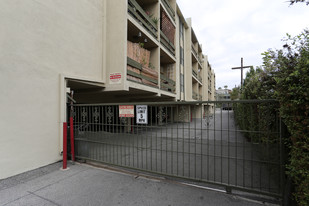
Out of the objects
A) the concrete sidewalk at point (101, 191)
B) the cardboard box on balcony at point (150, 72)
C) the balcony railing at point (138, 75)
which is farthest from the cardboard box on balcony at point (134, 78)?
the concrete sidewalk at point (101, 191)

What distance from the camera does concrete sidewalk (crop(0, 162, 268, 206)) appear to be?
110 inches

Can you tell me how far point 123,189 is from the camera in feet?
10.5

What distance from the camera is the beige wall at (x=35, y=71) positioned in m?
3.74

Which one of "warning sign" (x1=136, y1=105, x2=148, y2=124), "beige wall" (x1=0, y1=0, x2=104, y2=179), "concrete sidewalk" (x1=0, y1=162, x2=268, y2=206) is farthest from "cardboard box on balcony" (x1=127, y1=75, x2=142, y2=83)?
"concrete sidewalk" (x1=0, y1=162, x2=268, y2=206)

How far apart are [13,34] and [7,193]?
3.71 metres

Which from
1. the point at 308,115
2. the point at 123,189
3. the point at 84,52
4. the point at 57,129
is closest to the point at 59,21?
the point at 84,52

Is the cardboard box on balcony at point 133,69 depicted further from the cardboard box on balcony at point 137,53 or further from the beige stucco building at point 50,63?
the cardboard box on balcony at point 137,53

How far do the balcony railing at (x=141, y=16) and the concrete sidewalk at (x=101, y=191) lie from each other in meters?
6.95

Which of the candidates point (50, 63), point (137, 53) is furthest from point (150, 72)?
point (50, 63)

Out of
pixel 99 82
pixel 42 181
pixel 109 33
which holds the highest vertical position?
pixel 109 33

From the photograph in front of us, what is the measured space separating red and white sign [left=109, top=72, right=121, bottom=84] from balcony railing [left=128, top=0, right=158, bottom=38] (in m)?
3.06

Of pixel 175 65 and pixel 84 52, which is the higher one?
pixel 175 65

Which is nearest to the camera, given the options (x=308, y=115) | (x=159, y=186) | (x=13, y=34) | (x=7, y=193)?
(x=308, y=115)

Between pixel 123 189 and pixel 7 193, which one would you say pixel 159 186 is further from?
pixel 7 193
